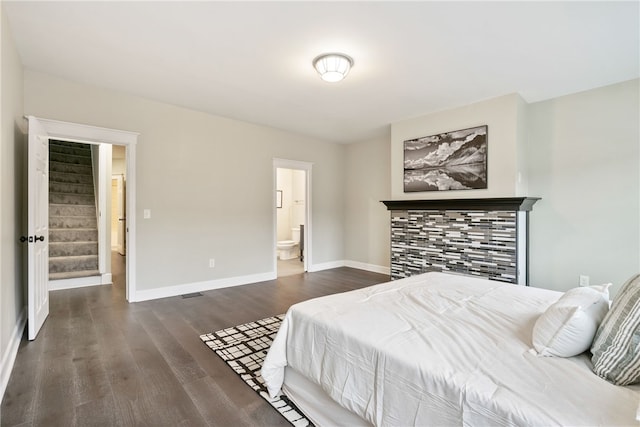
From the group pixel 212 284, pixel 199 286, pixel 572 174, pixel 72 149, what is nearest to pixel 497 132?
pixel 572 174

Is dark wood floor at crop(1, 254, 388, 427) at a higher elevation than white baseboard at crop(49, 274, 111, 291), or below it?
Answer: below

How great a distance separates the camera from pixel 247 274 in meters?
4.73

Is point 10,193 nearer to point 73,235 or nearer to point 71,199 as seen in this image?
point 73,235

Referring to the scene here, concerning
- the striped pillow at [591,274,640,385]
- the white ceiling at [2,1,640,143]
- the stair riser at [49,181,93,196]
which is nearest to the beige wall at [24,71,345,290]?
the white ceiling at [2,1,640,143]

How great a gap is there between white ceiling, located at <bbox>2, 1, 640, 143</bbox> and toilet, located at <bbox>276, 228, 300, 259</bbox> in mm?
3769

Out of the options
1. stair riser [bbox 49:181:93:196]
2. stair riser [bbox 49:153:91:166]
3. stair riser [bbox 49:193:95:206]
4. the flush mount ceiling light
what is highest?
the flush mount ceiling light

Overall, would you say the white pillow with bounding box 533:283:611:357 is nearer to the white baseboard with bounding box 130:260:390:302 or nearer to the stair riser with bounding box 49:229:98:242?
the white baseboard with bounding box 130:260:390:302

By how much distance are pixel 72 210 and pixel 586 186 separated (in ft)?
23.8

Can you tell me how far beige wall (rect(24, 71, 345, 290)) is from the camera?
3.43m

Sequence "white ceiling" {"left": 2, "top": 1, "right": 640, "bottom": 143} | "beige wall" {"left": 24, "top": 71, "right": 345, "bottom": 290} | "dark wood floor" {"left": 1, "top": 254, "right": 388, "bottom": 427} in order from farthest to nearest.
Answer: "beige wall" {"left": 24, "top": 71, "right": 345, "bottom": 290}
"white ceiling" {"left": 2, "top": 1, "right": 640, "bottom": 143}
"dark wood floor" {"left": 1, "top": 254, "right": 388, "bottom": 427}

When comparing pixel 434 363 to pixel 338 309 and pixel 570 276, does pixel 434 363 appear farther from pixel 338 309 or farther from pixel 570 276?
pixel 570 276

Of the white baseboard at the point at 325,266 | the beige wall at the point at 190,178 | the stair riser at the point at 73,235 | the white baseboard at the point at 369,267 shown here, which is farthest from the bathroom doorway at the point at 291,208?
the stair riser at the point at 73,235

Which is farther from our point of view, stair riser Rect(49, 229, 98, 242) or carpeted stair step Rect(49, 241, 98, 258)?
stair riser Rect(49, 229, 98, 242)

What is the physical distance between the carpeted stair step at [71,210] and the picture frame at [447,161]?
17.0 ft
